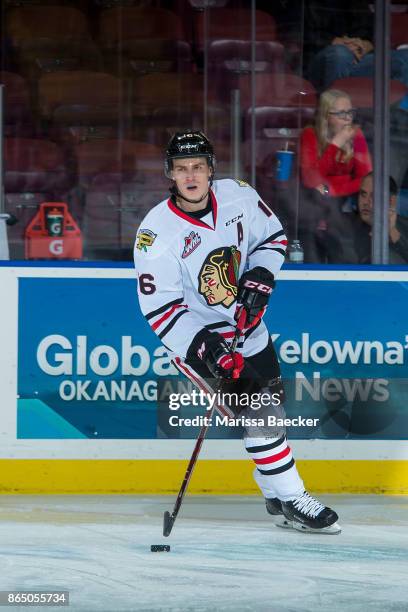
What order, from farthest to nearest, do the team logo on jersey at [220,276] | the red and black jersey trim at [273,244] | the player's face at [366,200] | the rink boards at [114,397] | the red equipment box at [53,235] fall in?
1. the player's face at [366,200]
2. the red equipment box at [53,235]
3. the rink boards at [114,397]
4. the red and black jersey trim at [273,244]
5. the team logo on jersey at [220,276]

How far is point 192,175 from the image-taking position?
3805 millimetres

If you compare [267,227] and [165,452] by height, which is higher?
[267,227]

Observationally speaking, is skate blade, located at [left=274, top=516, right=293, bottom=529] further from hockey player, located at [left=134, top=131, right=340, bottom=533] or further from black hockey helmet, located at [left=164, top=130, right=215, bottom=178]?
black hockey helmet, located at [left=164, top=130, right=215, bottom=178]

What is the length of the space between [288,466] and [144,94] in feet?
5.78

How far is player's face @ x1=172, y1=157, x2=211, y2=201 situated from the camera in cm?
380

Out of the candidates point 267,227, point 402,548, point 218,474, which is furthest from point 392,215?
point 402,548

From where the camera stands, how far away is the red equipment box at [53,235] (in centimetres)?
467

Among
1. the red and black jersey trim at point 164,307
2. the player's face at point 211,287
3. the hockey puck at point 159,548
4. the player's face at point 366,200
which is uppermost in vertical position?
the player's face at point 366,200

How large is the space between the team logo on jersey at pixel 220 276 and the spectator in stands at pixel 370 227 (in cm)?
89

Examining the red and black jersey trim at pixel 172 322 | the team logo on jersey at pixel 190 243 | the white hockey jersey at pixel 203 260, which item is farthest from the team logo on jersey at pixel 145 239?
the red and black jersey trim at pixel 172 322

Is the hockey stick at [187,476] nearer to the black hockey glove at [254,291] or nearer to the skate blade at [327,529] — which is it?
the black hockey glove at [254,291]

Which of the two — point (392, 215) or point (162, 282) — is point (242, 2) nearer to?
point (392, 215)

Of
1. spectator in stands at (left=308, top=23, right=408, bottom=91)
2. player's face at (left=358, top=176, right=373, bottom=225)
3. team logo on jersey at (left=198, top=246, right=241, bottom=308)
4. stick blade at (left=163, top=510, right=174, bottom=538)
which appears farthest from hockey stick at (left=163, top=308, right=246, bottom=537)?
spectator in stands at (left=308, top=23, right=408, bottom=91)

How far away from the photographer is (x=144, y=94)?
16.1ft
